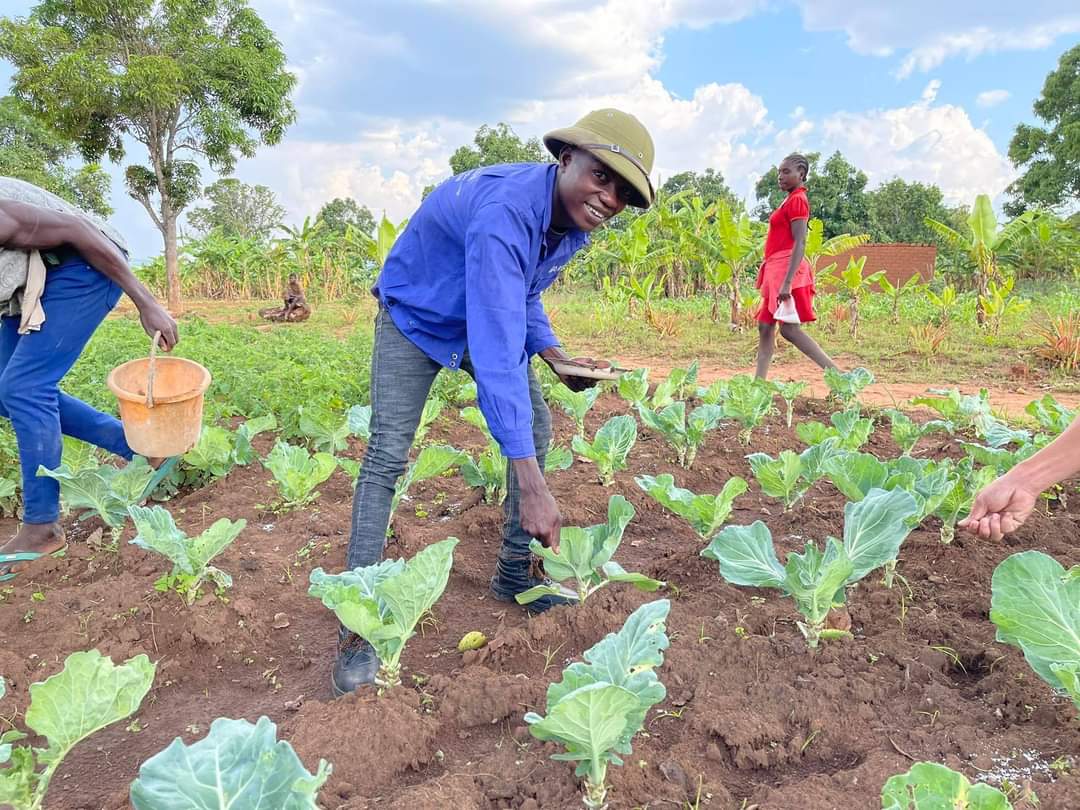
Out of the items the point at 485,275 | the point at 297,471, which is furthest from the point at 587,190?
the point at 297,471

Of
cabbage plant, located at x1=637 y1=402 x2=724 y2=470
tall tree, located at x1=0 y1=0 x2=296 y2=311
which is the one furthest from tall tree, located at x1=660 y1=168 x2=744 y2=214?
cabbage plant, located at x1=637 y1=402 x2=724 y2=470

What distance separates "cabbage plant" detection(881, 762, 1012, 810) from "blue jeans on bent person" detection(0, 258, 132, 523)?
3.23 m

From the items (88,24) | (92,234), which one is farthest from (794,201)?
(88,24)

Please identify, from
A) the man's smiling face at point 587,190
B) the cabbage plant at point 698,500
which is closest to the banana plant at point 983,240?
the cabbage plant at point 698,500

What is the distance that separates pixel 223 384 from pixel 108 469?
233 cm

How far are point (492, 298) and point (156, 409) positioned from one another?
1993 mm

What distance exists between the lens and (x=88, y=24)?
14406 mm

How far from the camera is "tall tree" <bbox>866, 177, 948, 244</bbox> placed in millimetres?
30984

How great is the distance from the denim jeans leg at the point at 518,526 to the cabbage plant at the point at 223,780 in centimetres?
133

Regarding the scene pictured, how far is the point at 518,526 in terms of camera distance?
2.64 meters

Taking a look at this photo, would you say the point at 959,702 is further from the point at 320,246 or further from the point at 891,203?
the point at 891,203

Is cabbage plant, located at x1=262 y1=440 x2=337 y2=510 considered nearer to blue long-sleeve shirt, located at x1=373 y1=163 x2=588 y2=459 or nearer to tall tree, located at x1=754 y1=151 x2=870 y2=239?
blue long-sleeve shirt, located at x1=373 y1=163 x2=588 y2=459

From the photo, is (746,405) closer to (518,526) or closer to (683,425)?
(683,425)

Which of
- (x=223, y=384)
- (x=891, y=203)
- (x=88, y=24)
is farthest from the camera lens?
(x=891, y=203)
